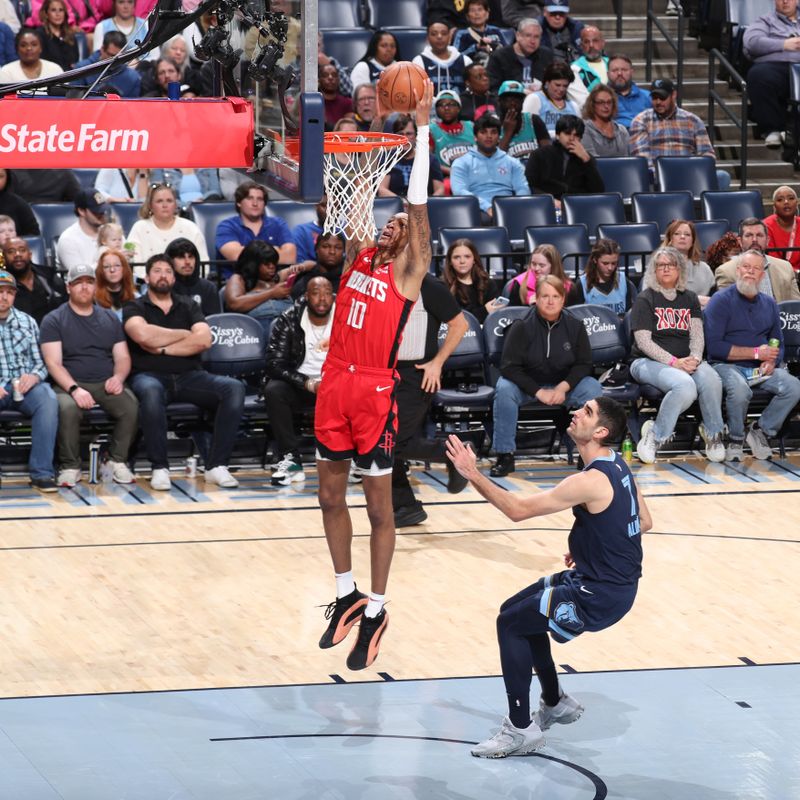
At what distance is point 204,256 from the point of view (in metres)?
12.8

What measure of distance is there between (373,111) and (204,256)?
100 inches

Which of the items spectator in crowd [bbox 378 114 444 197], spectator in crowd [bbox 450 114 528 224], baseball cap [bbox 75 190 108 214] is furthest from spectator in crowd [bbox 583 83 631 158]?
A: baseball cap [bbox 75 190 108 214]

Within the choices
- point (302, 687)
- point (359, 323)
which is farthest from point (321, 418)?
point (302, 687)

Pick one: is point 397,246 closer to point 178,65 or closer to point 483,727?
point 483,727

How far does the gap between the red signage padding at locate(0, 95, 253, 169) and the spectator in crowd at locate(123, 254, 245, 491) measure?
12.3ft

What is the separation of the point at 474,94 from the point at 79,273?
217 inches

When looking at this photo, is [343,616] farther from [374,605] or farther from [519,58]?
[519,58]

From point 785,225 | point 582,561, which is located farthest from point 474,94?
point 582,561

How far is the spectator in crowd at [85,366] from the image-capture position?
1125 cm

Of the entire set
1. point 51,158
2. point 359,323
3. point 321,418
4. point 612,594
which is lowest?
point 612,594

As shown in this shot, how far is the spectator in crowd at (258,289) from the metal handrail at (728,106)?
5767 mm

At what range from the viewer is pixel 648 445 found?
12250 mm

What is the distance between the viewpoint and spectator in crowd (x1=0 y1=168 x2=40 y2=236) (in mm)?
12602

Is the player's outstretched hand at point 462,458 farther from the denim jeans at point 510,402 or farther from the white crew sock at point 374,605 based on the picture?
the denim jeans at point 510,402
